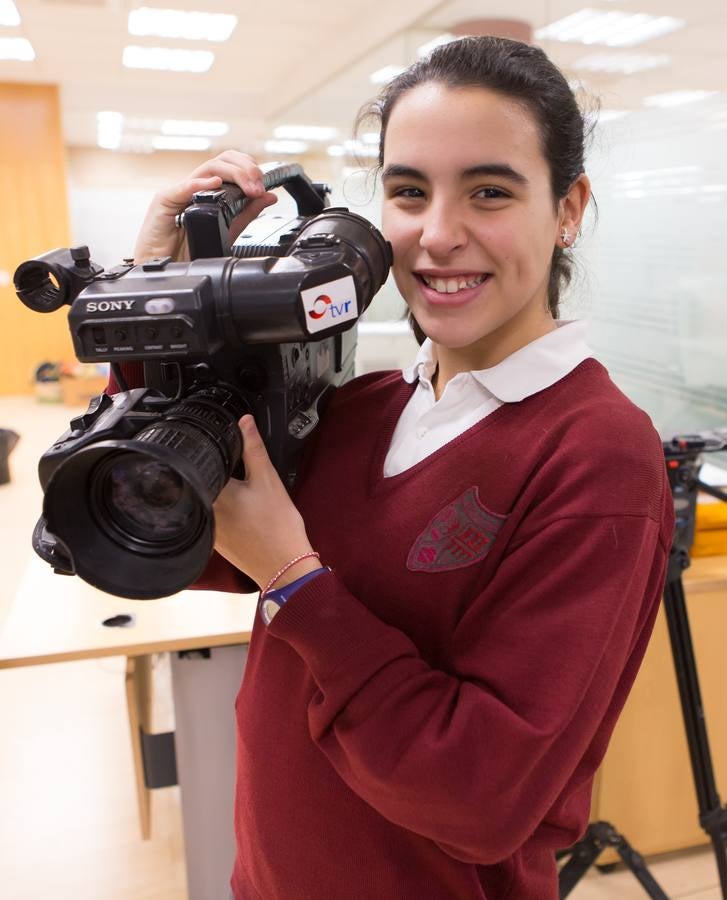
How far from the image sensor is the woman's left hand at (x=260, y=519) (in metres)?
0.67

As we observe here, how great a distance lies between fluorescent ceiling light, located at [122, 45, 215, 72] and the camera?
4.74 metres

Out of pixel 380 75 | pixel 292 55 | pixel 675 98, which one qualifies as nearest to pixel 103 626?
pixel 675 98

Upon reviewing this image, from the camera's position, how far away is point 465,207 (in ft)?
2.31

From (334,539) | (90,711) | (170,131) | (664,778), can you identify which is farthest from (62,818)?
(170,131)

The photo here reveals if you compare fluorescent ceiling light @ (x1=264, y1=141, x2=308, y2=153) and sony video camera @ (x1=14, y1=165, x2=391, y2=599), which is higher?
Result: fluorescent ceiling light @ (x1=264, y1=141, x2=308, y2=153)

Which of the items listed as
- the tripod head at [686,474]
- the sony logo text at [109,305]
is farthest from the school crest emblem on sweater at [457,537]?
the tripod head at [686,474]

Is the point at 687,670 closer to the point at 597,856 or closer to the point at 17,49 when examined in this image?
the point at 597,856

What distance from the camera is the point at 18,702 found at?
2529mm

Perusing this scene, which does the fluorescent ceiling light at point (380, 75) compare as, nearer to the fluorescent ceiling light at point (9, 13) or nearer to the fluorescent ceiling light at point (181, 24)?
the fluorescent ceiling light at point (181, 24)

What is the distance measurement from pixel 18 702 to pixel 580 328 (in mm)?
2409

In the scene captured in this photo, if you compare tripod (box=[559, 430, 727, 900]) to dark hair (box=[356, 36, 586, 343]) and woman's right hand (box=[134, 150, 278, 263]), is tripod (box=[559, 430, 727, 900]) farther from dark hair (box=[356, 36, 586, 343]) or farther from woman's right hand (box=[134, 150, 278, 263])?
woman's right hand (box=[134, 150, 278, 263])

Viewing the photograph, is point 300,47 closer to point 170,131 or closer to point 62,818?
point 170,131

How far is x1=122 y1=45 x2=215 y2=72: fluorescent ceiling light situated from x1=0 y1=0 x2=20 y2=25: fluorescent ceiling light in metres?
0.73

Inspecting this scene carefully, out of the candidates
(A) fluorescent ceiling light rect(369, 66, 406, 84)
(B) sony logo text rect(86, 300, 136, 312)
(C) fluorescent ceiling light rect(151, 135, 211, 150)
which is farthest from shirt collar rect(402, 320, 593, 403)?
(C) fluorescent ceiling light rect(151, 135, 211, 150)
